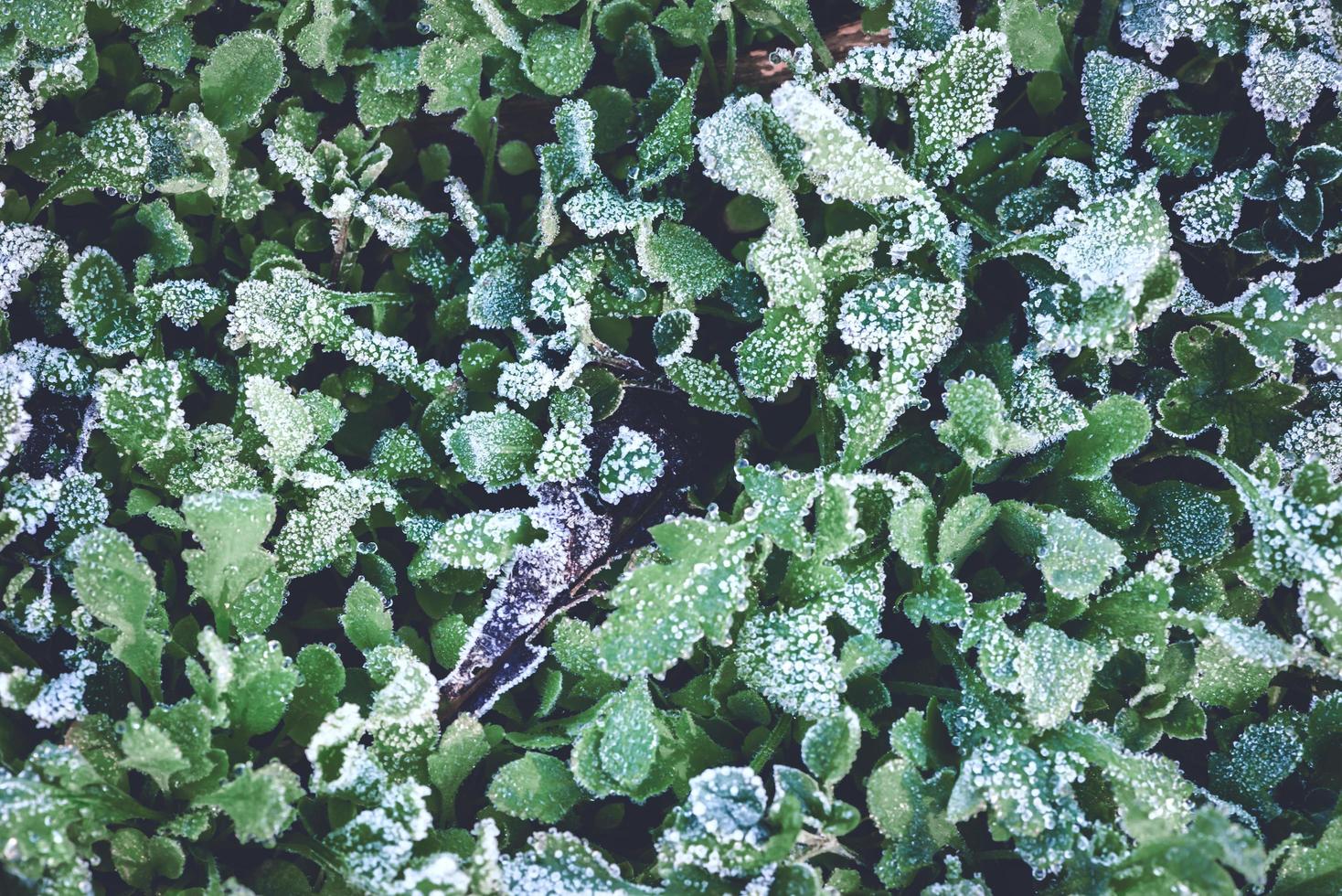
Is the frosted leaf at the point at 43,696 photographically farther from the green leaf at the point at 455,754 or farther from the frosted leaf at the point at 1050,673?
the frosted leaf at the point at 1050,673

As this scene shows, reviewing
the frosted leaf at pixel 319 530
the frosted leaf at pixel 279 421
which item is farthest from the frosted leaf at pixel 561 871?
the frosted leaf at pixel 279 421

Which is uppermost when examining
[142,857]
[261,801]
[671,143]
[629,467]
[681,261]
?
[671,143]

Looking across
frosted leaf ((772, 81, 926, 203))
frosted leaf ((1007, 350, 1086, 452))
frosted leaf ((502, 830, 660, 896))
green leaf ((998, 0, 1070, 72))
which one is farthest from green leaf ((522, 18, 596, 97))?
frosted leaf ((502, 830, 660, 896))

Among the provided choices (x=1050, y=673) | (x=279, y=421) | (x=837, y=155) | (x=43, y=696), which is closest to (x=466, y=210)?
(x=279, y=421)

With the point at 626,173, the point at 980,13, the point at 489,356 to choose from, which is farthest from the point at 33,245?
the point at 980,13

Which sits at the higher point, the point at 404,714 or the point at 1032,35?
the point at 1032,35

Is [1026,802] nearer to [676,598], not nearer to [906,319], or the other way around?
[676,598]

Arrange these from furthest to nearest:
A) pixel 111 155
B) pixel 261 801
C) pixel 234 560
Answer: pixel 111 155 < pixel 234 560 < pixel 261 801

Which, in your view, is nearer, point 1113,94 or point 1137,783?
point 1137,783
